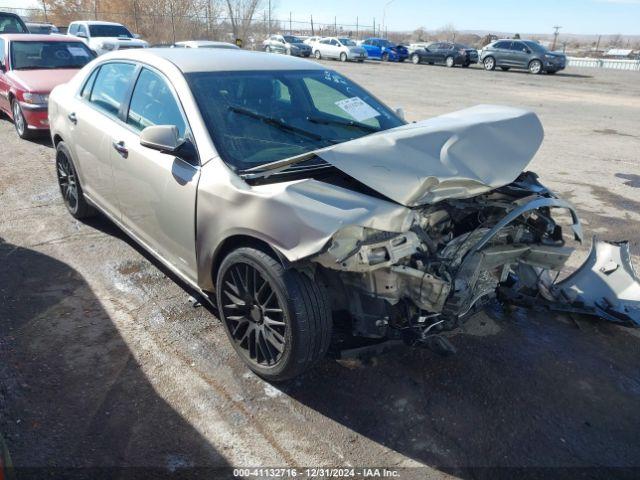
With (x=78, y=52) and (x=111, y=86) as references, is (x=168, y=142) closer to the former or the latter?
(x=111, y=86)

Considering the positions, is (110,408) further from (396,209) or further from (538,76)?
(538,76)

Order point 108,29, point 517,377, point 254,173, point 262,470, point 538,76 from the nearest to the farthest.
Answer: point 262,470 < point 254,173 < point 517,377 < point 108,29 < point 538,76

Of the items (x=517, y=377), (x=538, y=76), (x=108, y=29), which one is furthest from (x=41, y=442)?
(x=538, y=76)

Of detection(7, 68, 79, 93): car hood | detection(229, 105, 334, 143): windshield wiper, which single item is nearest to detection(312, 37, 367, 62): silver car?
detection(7, 68, 79, 93): car hood

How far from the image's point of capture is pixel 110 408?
9.40 feet

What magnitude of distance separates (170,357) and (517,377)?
2163 millimetres

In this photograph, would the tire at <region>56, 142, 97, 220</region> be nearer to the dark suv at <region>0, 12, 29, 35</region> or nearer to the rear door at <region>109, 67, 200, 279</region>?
the rear door at <region>109, 67, 200, 279</region>

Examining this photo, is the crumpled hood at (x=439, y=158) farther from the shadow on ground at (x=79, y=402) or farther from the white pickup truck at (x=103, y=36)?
the white pickup truck at (x=103, y=36)

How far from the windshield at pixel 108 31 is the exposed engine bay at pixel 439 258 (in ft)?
65.7

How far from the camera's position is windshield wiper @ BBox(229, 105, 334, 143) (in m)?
3.49

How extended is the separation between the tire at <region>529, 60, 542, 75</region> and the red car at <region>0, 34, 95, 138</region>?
78.9ft

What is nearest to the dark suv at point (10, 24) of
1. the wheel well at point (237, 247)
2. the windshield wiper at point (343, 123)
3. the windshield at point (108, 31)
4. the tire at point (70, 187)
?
the windshield at point (108, 31)

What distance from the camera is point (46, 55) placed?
30.7 feet

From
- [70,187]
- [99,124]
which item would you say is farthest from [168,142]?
[70,187]
